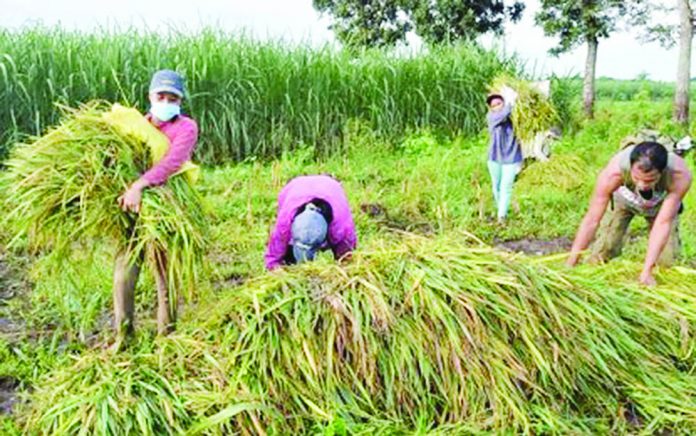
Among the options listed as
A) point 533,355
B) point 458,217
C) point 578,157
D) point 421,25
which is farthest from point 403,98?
point 421,25

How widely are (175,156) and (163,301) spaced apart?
679mm

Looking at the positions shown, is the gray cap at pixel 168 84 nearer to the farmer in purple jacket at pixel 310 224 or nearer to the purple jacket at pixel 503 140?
the farmer in purple jacket at pixel 310 224

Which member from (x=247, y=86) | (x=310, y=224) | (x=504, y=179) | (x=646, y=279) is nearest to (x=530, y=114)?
(x=504, y=179)

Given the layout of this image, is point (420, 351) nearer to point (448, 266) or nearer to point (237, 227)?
point (448, 266)

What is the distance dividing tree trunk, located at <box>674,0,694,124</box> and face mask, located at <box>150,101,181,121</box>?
39.8 feet

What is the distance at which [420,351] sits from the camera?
3.05m

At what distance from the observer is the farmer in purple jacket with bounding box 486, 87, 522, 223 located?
693cm

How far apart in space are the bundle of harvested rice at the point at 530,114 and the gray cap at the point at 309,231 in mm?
4605

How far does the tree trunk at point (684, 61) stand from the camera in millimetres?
14156

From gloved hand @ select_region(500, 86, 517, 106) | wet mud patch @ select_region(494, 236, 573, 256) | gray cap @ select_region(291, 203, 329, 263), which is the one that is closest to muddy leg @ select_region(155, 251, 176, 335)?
gray cap @ select_region(291, 203, 329, 263)

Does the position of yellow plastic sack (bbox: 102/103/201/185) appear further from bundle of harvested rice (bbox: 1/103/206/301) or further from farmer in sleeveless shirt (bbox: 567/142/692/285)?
farmer in sleeveless shirt (bbox: 567/142/692/285)

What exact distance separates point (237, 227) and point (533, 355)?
12.1 feet

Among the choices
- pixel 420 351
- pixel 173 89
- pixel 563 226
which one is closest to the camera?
pixel 420 351

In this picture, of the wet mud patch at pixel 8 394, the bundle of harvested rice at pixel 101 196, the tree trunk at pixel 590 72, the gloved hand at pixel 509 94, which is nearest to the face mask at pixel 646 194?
the bundle of harvested rice at pixel 101 196
